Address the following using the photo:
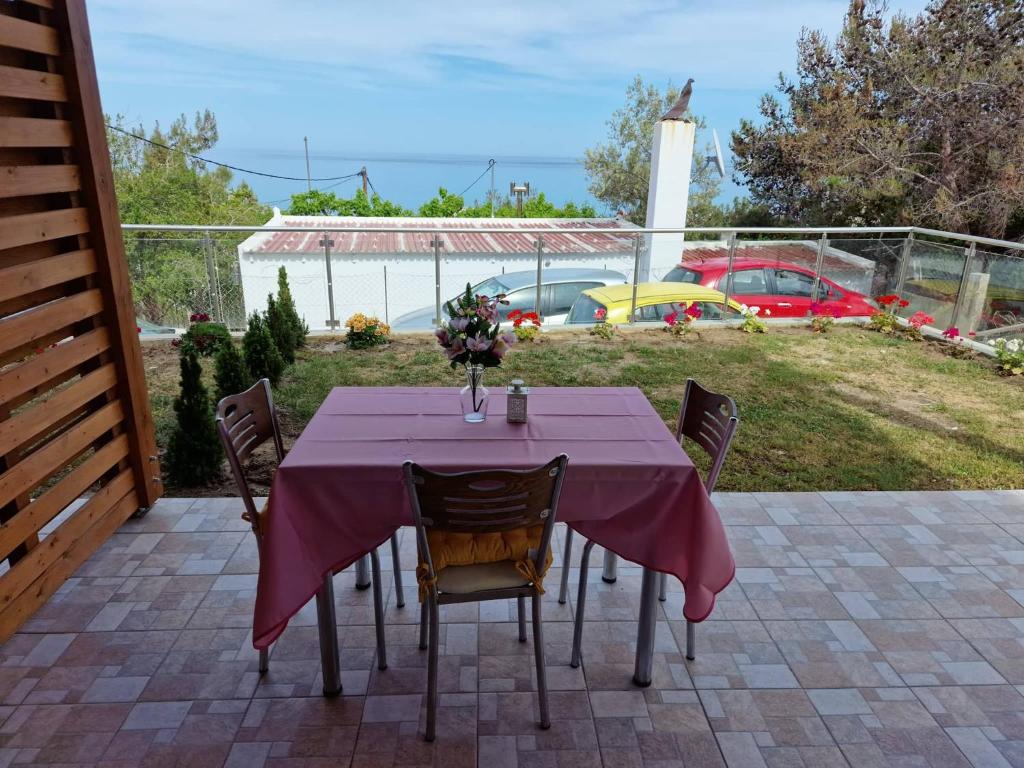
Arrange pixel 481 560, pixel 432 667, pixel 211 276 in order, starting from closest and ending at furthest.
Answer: pixel 432 667 → pixel 481 560 → pixel 211 276

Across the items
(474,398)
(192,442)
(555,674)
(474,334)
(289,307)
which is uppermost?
(474,334)

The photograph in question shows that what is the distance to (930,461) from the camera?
425 cm

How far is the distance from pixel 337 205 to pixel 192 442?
2235cm

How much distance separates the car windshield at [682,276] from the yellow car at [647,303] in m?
0.10

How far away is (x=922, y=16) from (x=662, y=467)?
13.5 m

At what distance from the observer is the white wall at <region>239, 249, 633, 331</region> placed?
682 cm

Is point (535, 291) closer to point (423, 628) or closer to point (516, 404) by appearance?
point (516, 404)

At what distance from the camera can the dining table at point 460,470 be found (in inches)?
82.3

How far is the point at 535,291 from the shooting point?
297 inches

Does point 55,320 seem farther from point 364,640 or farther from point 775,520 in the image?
point 775,520

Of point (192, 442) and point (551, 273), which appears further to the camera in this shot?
point (551, 273)

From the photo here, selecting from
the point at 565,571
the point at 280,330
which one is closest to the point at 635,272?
the point at 280,330

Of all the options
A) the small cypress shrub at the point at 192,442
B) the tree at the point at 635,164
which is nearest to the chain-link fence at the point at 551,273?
the small cypress shrub at the point at 192,442

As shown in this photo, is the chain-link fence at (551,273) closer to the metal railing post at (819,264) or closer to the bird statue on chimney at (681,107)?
the metal railing post at (819,264)
